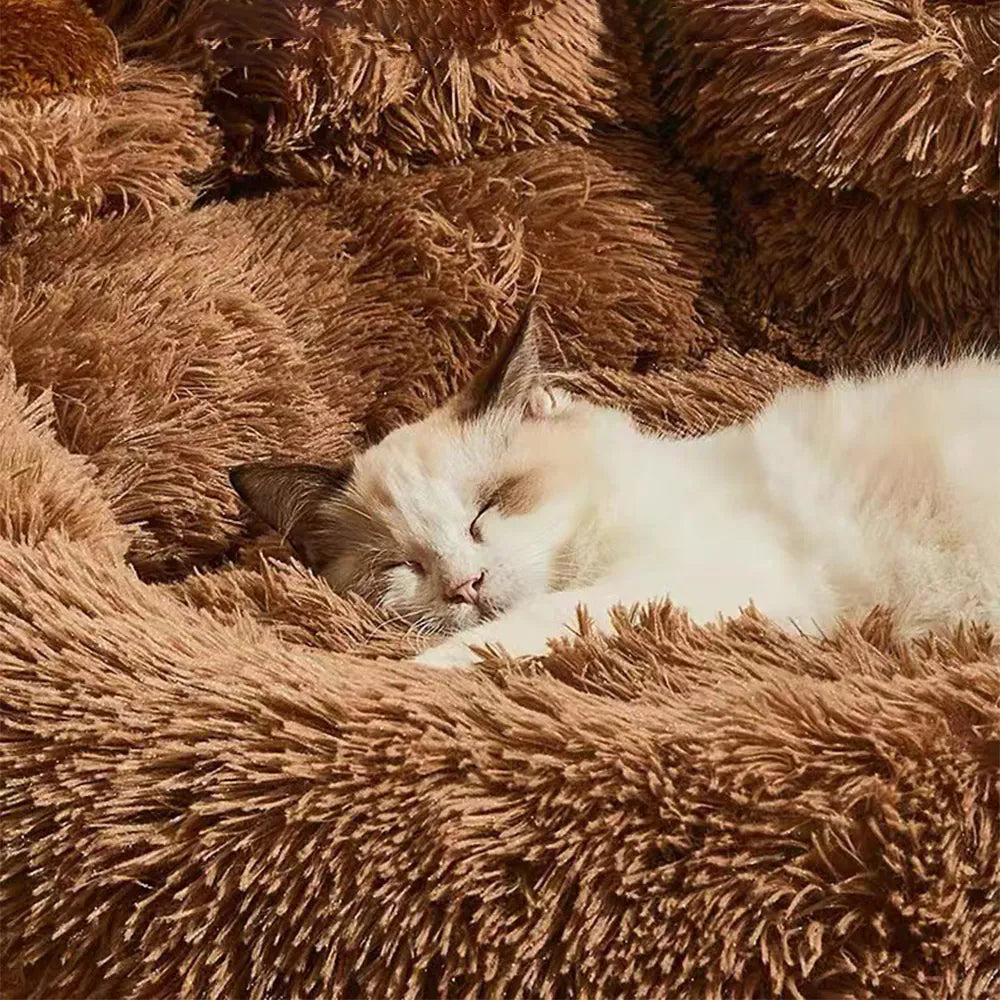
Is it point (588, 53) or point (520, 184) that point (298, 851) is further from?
point (588, 53)

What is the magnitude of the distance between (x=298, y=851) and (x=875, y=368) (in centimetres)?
100

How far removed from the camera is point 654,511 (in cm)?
114

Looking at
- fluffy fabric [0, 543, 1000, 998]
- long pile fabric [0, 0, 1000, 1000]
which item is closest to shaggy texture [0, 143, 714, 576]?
long pile fabric [0, 0, 1000, 1000]

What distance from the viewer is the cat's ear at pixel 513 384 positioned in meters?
1.19

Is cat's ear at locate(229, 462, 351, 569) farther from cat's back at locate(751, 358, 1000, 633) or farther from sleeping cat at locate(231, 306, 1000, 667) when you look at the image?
cat's back at locate(751, 358, 1000, 633)

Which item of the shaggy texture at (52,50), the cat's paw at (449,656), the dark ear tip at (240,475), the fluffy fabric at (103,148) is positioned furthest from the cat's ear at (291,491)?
the shaggy texture at (52,50)

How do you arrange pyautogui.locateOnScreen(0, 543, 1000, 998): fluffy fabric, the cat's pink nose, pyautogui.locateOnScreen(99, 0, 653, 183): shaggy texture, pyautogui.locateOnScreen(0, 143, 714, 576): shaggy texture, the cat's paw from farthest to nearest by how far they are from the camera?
1. pyautogui.locateOnScreen(99, 0, 653, 183): shaggy texture
2. pyautogui.locateOnScreen(0, 143, 714, 576): shaggy texture
3. the cat's pink nose
4. the cat's paw
5. pyautogui.locateOnScreen(0, 543, 1000, 998): fluffy fabric

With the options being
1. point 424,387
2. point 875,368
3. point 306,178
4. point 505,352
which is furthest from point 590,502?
point 306,178

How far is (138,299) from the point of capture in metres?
1.26

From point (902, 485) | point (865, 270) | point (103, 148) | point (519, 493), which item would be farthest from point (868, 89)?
point (103, 148)

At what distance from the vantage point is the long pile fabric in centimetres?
70

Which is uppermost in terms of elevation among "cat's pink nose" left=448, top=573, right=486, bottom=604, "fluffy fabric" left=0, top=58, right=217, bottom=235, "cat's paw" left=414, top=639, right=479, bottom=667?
"fluffy fabric" left=0, top=58, right=217, bottom=235

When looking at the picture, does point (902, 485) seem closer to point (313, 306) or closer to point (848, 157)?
point (848, 157)

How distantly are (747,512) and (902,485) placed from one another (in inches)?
5.8
